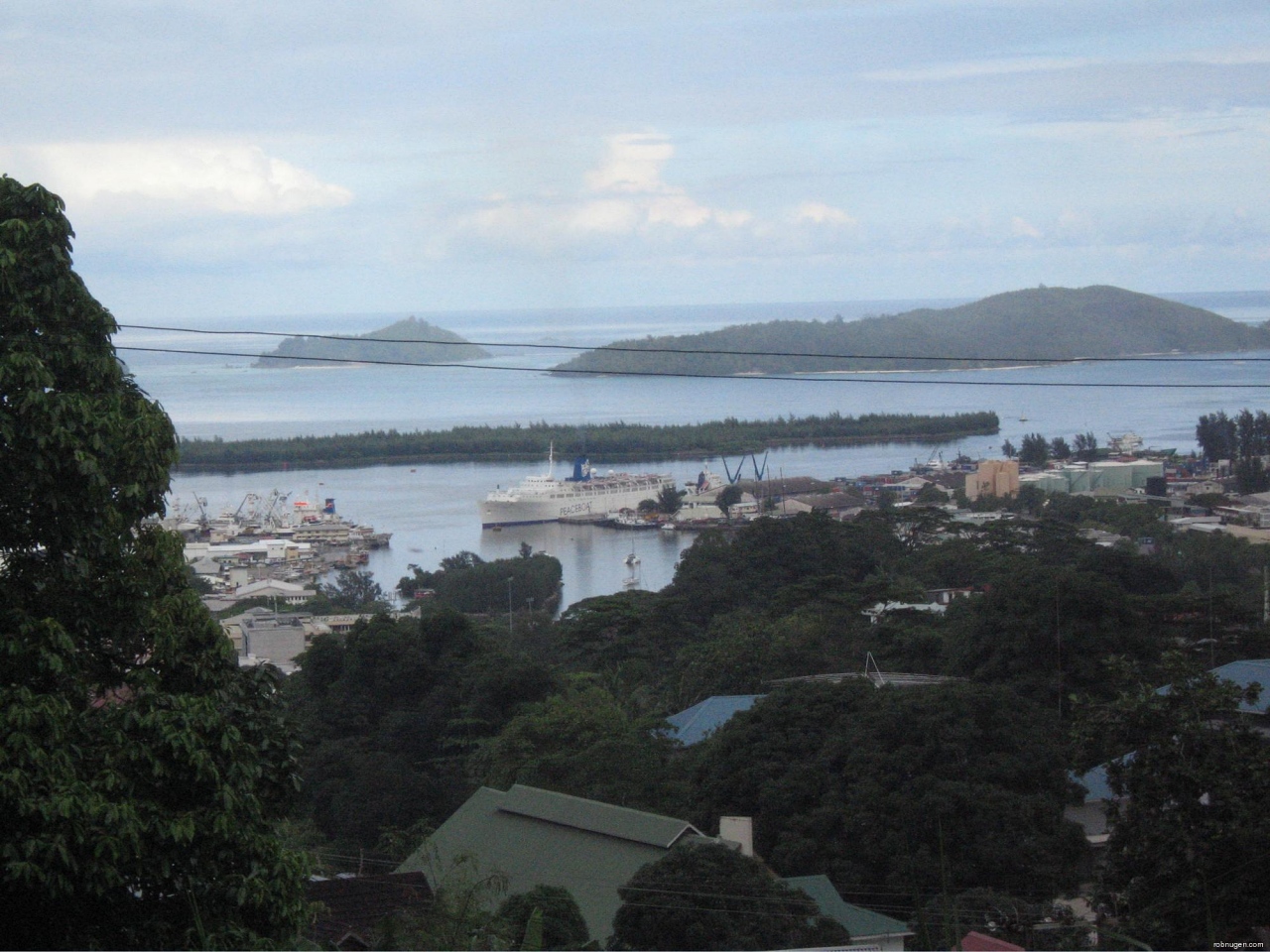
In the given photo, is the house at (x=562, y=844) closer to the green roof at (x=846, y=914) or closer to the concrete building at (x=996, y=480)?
the green roof at (x=846, y=914)

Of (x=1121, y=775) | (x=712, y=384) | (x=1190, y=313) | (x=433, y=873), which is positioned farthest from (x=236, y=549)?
(x=1190, y=313)

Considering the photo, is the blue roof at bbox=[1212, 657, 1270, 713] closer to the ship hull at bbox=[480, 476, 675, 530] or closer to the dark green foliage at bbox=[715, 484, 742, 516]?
the dark green foliage at bbox=[715, 484, 742, 516]

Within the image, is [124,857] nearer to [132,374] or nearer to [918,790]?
[132,374]

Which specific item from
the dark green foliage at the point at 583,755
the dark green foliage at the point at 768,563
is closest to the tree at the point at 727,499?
the dark green foliage at the point at 768,563

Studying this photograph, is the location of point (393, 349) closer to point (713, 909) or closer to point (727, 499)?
point (727, 499)

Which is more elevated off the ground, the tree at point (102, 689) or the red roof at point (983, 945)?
the tree at point (102, 689)
